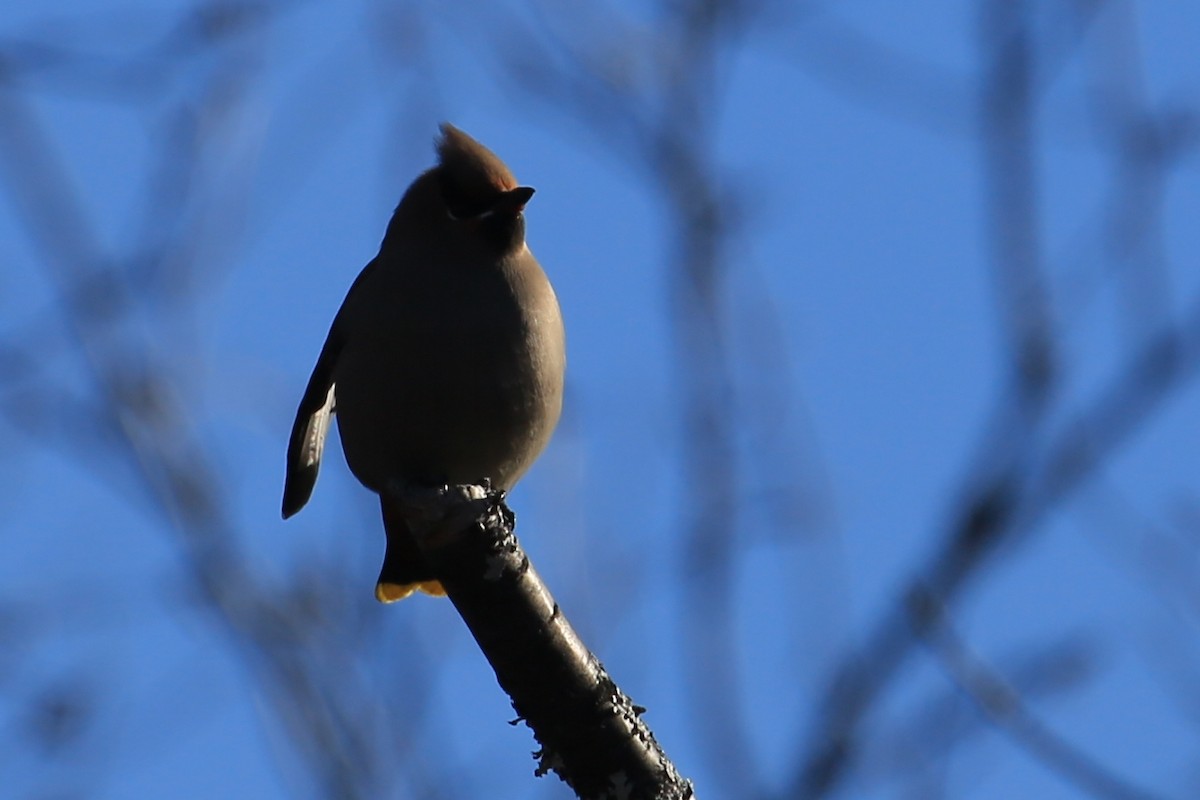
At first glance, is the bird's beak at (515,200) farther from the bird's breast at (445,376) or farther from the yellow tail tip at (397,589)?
the yellow tail tip at (397,589)

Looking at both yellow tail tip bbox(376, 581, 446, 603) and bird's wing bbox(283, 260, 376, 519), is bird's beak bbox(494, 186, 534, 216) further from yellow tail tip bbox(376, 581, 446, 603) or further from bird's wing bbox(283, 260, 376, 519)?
yellow tail tip bbox(376, 581, 446, 603)

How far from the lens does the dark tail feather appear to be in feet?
16.2

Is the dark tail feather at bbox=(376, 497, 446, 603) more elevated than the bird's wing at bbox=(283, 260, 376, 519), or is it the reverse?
the bird's wing at bbox=(283, 260, 376, 519)

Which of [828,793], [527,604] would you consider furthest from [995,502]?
[527,604]

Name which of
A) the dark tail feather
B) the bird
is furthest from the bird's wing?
the dark tail feather

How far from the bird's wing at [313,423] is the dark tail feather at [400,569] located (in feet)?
1.23

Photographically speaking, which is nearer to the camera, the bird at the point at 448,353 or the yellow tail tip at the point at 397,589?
the bird at the point at 448,353

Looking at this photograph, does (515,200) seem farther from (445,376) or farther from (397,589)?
(397,589)

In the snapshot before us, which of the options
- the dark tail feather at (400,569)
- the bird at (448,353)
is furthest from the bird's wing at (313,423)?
the dark tail feather at (400,569)

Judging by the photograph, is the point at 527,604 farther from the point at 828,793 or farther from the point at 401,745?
the point at 401,745

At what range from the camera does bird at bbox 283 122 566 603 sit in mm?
4598

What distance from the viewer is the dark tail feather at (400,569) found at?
4949mm

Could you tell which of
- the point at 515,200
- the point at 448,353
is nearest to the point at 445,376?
the point at 448,353

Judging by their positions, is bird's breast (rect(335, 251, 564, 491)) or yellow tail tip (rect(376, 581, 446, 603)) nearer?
bird's breast (rect(335, 251, 564, 491))
